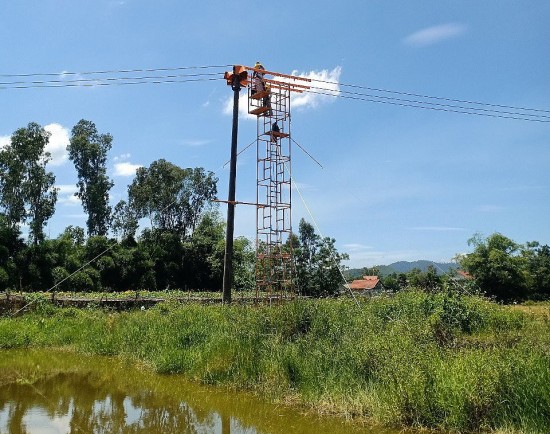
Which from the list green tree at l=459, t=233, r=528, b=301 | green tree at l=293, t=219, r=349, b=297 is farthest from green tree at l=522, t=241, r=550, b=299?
green tree at l=293, t=219, r=349, b=297

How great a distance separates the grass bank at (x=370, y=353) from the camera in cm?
688

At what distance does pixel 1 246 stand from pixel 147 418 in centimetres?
2821

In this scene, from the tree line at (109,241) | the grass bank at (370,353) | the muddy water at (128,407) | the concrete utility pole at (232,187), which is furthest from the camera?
the tree line at (109,241)

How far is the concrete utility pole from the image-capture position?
16000mm

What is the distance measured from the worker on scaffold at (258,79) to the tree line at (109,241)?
16.7 meters

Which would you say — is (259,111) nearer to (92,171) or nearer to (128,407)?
(128,407)

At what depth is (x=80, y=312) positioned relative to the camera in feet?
62.4

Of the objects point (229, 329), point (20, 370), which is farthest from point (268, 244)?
point (20, 370)

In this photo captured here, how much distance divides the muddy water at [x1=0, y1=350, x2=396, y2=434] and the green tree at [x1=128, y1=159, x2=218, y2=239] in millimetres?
37496

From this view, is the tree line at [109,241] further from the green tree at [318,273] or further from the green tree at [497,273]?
the green tree at [497,273]

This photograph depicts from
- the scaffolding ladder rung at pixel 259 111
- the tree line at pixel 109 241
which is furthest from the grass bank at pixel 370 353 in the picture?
the tree line at pixel 109 241

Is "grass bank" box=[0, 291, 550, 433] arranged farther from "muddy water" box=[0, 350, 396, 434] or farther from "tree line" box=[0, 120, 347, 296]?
"tree line" box=[0, 120, 347, 296]

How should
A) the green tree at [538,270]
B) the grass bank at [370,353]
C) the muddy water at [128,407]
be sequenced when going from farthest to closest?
the green tree at [538,270]
the muddy water at [128,407]
the grass bank at [370,353]

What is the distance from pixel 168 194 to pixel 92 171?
822 cm
